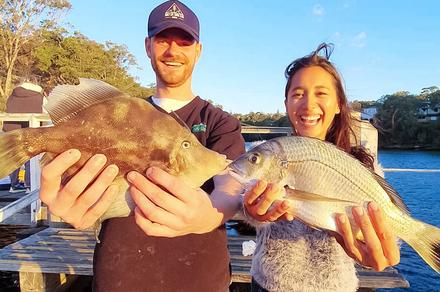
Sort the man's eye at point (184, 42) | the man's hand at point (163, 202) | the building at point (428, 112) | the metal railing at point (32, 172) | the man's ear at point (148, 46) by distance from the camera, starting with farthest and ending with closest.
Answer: the building at point (428, 112)
the metal railing at point (32, 172)
the man's ear at point (148, 46)
the man's eye at point (184, 42)
the man's hand at point (163, 202)

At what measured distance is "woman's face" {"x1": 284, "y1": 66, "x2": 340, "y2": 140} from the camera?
9.59 ft

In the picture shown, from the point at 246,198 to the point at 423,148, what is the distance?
71.3 metres

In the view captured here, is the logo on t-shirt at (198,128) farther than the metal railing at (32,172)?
No

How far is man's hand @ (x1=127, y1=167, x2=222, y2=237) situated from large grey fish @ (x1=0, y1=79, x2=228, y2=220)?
6cm

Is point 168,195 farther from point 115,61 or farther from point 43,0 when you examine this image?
point 115,61

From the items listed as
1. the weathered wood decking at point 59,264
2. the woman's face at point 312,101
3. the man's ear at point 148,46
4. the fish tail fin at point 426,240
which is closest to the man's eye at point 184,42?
the man's ear at point 148,46

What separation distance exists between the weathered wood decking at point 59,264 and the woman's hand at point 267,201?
3247mm

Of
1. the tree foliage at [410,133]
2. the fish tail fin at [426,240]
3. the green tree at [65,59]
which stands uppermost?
the green tree at [65,59]

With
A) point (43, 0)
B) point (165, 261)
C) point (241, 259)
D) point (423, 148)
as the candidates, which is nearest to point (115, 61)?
point (43, 0)

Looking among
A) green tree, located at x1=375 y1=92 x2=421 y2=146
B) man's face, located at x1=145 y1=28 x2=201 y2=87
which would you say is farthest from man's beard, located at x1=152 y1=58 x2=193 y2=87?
green tree, located at x1=375 y1=92 x2=421 y2=146

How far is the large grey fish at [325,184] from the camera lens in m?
2.25

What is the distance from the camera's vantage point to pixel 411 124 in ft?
228

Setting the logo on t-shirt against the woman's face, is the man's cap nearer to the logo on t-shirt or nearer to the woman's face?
the logo on t-shirt

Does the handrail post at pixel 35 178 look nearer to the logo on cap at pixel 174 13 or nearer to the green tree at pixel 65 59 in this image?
the logo on cap at pixel 174 13
